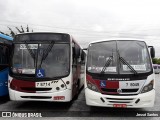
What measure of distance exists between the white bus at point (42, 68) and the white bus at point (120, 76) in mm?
852

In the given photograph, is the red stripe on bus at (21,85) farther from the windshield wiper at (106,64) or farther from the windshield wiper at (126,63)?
the windshield wiper at (126,63)

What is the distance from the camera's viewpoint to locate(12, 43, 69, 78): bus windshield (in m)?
8.65

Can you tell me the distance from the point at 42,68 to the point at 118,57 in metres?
2.58

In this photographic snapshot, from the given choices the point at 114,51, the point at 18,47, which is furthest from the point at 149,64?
the point at 18,47

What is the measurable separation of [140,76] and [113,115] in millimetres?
1513

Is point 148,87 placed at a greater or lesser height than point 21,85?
greater

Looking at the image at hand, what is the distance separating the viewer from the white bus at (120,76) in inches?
303

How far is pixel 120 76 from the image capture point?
25.6 ft

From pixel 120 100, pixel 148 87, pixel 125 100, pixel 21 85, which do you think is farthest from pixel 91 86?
pixel 21 85

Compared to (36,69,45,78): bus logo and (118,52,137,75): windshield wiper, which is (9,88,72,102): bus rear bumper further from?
(118,52,137,75): windshield wiper

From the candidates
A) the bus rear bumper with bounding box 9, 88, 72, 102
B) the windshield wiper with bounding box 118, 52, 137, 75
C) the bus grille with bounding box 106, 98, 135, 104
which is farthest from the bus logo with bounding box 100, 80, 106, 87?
the bus rear bumper with bounding box 9, 88, 72, 102

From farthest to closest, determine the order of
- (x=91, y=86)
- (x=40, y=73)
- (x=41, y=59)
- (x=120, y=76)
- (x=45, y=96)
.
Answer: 1. (x=41, y=59)
2. (x=40, y=73)
3. (x=45, y=96)
4. (x=91, y=86)
5. (x=120, y=76)

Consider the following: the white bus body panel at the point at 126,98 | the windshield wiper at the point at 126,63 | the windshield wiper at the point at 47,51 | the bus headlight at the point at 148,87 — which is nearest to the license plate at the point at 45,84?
the windshield wiper at the point at 47,51

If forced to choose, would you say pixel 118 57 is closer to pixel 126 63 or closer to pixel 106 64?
pixel 126 63
